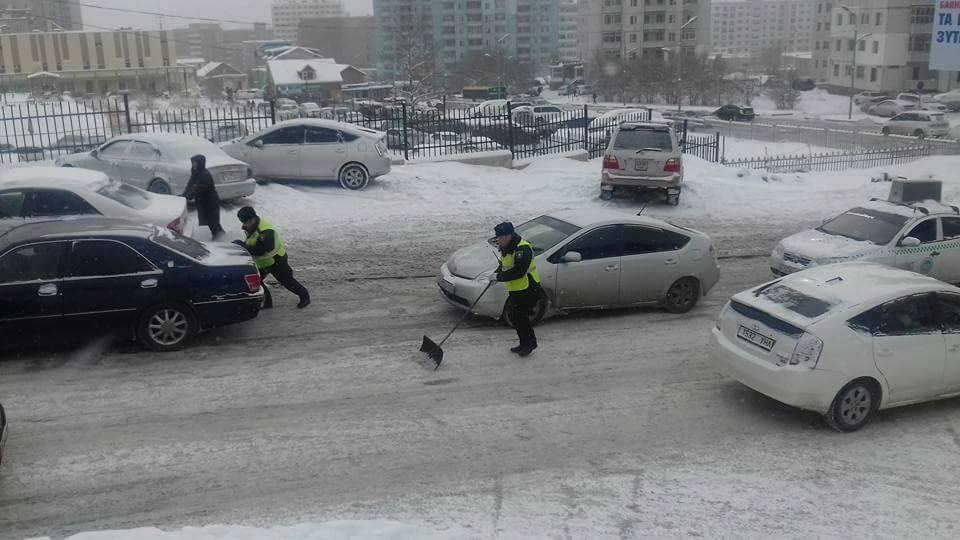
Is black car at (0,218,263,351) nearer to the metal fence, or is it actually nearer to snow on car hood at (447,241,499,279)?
snow on car hood at (447,241,499,279)

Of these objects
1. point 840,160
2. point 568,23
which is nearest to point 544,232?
point 840,160

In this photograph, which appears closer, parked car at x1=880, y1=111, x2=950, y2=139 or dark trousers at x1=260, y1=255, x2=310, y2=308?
dark trousers at x1=260, y1=255, x2=310, y2=308

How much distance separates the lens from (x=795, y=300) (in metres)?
8.18

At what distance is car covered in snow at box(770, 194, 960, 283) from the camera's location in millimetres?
12141

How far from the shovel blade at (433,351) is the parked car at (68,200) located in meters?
4.73

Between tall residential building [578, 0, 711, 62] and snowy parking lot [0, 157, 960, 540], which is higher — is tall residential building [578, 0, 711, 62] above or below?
above

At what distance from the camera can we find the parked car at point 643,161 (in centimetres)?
1797

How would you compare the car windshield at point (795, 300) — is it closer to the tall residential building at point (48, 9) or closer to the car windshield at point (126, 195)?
the car windshield at point (126, 195)

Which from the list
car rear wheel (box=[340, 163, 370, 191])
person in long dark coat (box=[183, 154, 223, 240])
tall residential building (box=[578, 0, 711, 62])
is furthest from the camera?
tall residential building (box=[578, 0, 711, 62])

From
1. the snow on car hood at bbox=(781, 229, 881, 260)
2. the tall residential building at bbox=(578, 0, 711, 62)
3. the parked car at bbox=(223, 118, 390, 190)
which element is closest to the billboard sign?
the snow on car hood at bbox=(781, 229, 881, 260)

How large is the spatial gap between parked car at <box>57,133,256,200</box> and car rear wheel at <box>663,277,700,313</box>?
345 inches

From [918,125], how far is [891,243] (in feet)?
133

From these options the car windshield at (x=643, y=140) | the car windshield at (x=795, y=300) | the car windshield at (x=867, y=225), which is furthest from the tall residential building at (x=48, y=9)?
the car windshield at (x=795, y=300)

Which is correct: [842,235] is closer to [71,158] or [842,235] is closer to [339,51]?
[71,158]
